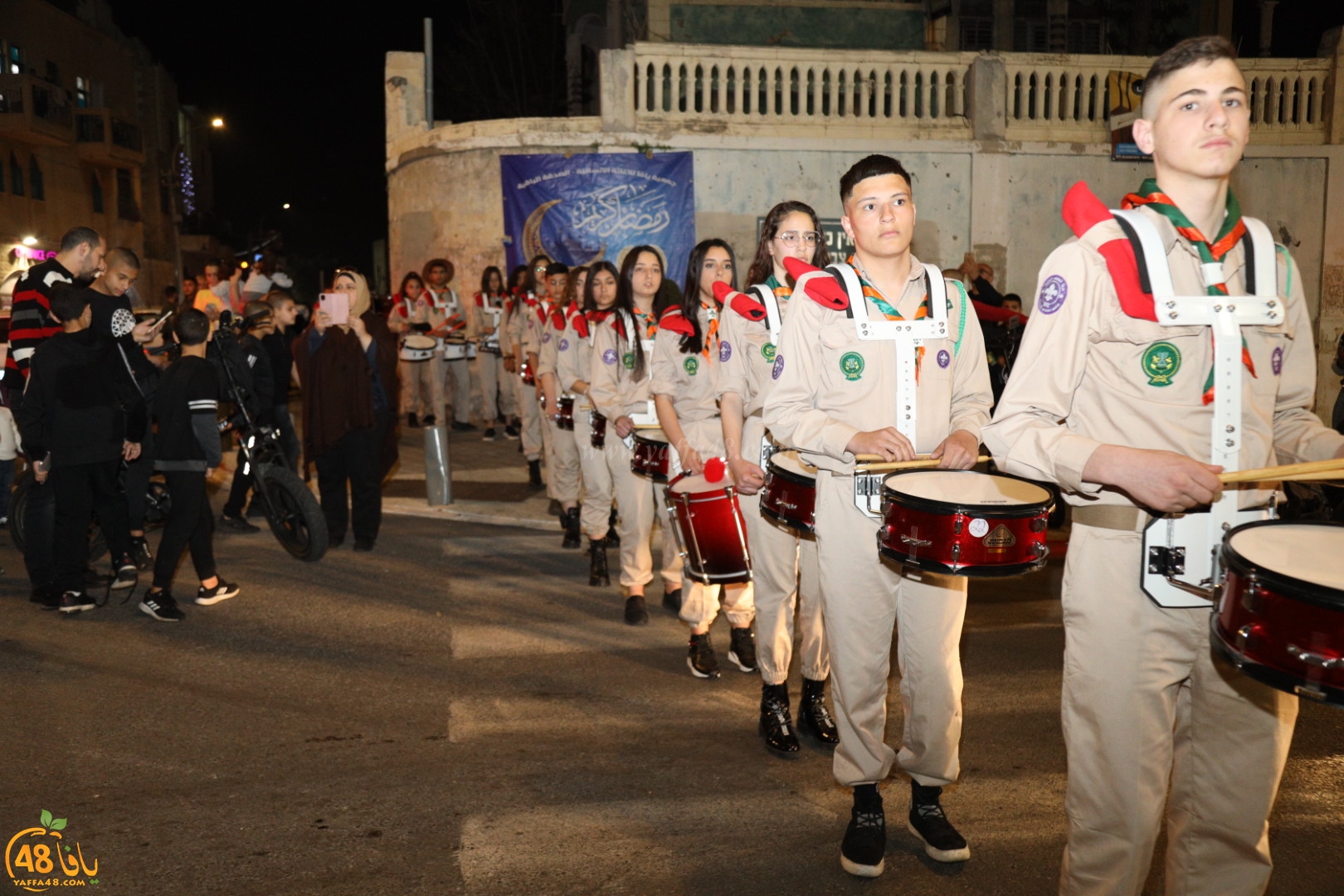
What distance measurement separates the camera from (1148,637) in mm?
2785

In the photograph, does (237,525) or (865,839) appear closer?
(865,839)

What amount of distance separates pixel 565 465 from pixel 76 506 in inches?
152

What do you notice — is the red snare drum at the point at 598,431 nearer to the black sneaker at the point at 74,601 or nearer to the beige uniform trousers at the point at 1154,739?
the black sneaker at the point at 74,601

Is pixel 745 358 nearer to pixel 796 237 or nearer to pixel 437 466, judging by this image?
pixel 796 237

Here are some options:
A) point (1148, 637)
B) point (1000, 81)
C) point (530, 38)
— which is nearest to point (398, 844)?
point (1148, 637)

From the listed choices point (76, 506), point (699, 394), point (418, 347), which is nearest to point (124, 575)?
point (76, 506)

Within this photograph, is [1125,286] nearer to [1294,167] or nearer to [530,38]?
[1294,167]

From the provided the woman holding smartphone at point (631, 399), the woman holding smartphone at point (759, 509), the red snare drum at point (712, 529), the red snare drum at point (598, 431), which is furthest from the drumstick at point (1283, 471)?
the red snare drum at point (598, 431)

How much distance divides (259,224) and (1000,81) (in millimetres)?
58717

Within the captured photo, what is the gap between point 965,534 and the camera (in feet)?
10.9

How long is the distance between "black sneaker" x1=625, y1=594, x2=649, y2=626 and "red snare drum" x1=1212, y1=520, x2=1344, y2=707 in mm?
4947

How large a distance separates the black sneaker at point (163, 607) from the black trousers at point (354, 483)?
7.16 ft

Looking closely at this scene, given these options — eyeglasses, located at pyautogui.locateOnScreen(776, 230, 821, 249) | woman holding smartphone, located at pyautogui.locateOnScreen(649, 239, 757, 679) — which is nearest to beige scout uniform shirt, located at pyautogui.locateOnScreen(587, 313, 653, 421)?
woman holding smartphone, located at pyautogui.locateOnScreen(649, 239, 757, 679)

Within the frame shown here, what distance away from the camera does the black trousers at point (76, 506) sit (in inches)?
294
